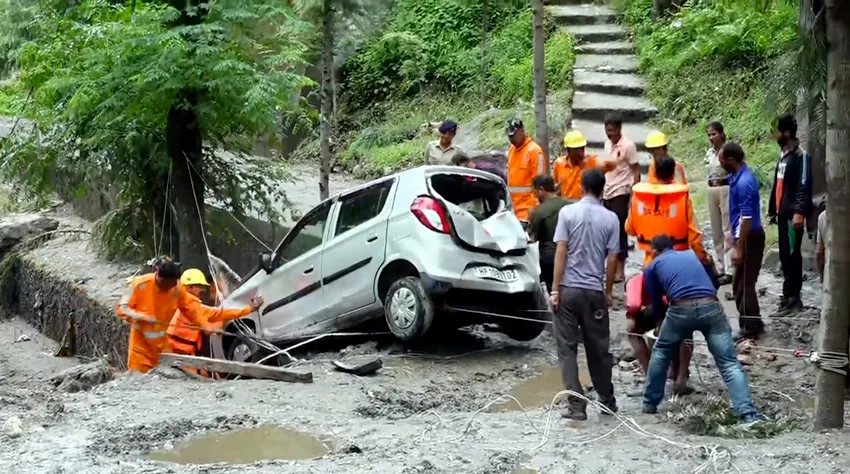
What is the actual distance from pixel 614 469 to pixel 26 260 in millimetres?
14707

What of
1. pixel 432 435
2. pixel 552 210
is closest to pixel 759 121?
pixel 552 210

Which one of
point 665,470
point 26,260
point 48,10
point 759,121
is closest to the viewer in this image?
point 665,470

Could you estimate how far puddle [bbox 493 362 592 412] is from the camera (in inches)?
332

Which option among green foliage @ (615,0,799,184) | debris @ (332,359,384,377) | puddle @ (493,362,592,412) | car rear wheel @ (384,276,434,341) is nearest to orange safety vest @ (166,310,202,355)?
debris @ (332,359,384,377)

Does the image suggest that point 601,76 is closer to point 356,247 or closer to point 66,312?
point 66,312

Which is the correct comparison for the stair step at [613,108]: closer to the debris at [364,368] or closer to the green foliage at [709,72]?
the green foliage at [709,72]

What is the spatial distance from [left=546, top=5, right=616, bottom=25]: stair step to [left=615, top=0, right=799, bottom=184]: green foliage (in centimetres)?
212

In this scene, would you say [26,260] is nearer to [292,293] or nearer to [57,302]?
[57,302]

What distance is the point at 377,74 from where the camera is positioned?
24766mm

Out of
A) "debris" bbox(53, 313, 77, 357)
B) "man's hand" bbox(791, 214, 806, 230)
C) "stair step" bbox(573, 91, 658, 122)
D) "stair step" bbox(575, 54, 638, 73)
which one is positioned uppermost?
"stair step" bbox(575, 54, 638, 73)

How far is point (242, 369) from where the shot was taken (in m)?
9.03

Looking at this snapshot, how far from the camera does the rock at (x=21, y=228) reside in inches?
764

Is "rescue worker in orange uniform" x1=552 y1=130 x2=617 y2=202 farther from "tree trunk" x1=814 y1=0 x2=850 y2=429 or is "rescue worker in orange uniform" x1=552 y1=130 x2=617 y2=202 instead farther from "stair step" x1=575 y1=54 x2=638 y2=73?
"stair step" x1=575 y1=54 x2=638 y2=73

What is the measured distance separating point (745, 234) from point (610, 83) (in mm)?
9703
